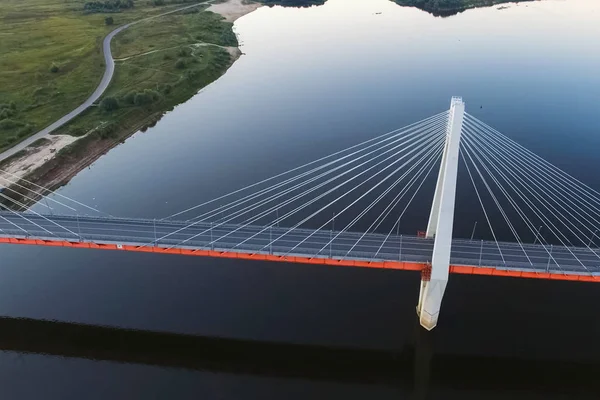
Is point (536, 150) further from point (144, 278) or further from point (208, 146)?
point (144, 278)

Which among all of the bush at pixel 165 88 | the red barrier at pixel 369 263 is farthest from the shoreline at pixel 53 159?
the red barrier at pixel 369 263

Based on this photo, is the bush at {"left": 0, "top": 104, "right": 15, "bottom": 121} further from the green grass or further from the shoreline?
the green grass

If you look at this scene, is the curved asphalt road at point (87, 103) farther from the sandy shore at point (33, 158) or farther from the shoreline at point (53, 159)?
the sandy shore at point (33, 158)

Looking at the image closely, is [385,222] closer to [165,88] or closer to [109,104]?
[109,104]

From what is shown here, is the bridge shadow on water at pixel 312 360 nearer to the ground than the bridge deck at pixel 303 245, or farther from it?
nearer to the ground

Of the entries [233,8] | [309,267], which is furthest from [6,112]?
[233,8]

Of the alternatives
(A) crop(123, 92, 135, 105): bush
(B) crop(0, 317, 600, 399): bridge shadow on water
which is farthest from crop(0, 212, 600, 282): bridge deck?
(A) crop(123, 92, 135, 105): bush
